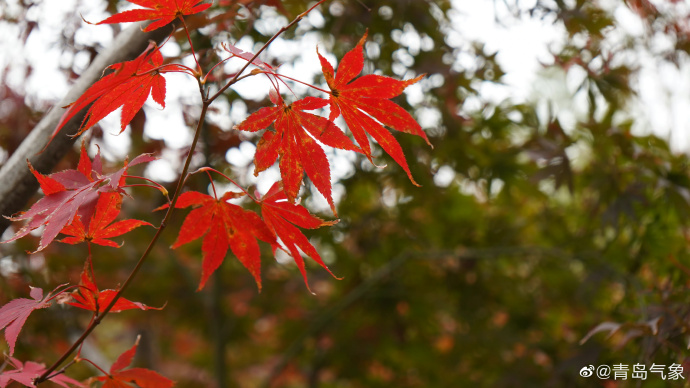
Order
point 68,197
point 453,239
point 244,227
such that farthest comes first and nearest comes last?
point 453,239
point 244,227
point 68,197

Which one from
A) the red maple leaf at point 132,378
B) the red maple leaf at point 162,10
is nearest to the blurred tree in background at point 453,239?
the red maple leaf at point 162,10

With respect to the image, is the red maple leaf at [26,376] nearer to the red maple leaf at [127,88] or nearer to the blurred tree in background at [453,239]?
the red maple leaf at [127,88]

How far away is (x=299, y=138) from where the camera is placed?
656mm

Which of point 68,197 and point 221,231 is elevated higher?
point 68,197

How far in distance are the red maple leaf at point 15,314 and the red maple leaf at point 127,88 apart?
0.23m

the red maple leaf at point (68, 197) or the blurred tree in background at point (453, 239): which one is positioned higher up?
the red maple leaf at point (68, 197)

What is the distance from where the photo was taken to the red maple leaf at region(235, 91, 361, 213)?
64cm

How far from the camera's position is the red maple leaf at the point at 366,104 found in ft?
2.07

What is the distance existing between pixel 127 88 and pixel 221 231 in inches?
8.9

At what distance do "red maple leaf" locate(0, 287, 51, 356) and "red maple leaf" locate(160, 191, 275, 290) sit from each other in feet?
0.61

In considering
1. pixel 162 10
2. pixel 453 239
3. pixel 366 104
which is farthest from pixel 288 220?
pixel 453 239

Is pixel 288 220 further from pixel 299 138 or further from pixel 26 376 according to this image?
pixel 26 376

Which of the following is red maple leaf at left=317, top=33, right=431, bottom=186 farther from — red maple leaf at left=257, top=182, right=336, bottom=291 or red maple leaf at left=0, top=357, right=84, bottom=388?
red maple leaf at left=0, top=357, right=84, bottom=388

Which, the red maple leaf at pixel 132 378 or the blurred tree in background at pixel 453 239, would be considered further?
the blurred tree in background at pixel 453 239
